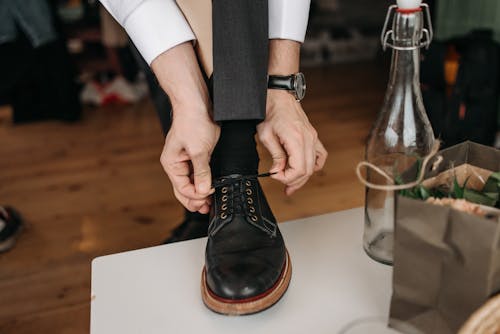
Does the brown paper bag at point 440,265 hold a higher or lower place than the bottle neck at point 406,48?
lower

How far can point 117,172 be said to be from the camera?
181cm

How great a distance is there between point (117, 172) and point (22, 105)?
0.79m

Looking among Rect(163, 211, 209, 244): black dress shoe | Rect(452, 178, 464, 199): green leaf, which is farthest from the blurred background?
Rect(452, 178, 464, 199): green leaf

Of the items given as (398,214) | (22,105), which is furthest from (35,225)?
(398,214)

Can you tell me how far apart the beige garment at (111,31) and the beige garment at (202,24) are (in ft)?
5.56

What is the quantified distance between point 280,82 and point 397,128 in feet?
0.66

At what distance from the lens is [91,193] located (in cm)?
168

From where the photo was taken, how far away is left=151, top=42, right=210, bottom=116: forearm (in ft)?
2.27

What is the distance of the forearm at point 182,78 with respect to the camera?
A: 69cm

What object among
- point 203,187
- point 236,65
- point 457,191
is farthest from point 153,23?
point 457,191

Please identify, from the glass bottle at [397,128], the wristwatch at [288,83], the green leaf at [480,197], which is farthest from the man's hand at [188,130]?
the green leaf at [480,197]

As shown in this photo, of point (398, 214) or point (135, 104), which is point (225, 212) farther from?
point (135, 104)

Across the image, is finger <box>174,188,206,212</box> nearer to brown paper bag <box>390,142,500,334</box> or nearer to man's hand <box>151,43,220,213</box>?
man's hand <box>151,43,220,213</box>

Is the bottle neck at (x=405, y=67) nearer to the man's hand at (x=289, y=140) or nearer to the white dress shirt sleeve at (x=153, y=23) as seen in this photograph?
the man's hand at (x=289, y=140)
